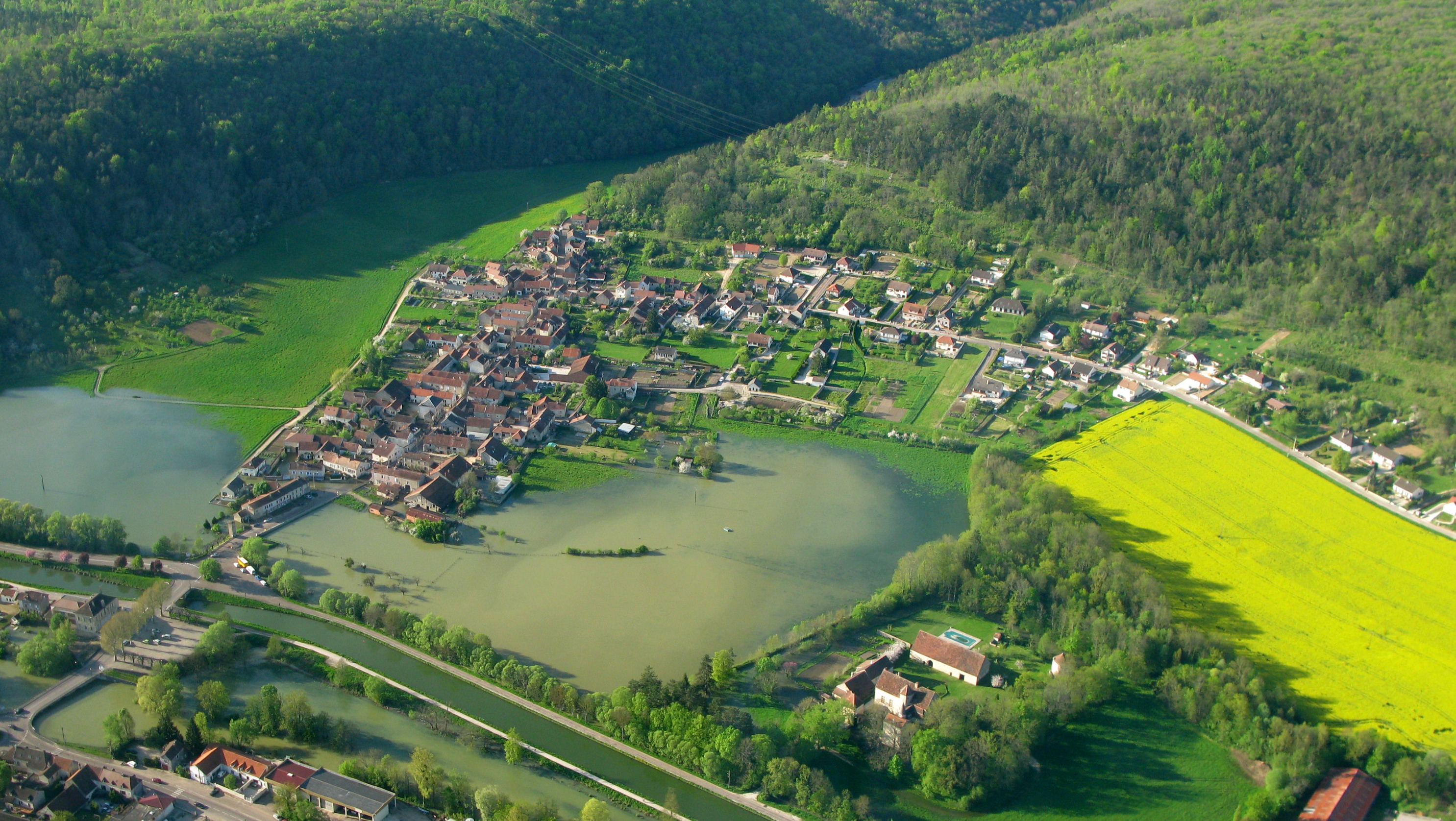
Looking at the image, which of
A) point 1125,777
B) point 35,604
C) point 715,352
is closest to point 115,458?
point 35,604

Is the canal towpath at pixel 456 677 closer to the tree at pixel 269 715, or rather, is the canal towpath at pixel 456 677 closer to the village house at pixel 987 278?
the tree at pixel 269 715

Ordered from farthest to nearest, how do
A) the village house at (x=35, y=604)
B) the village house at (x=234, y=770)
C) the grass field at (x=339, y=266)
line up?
the grass field at (x=339, y=266) → the village house at (x=35, y=604) → the village house at (x=234, y=770)

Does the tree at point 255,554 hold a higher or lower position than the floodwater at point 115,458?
higher

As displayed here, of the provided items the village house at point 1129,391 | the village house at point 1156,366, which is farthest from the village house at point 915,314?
the village house at point 1156,366

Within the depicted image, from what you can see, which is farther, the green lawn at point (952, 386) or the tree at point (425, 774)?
the green lawn at point (952, 386)

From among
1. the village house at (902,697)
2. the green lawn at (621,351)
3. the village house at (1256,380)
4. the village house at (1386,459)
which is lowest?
the village house at (902,697)

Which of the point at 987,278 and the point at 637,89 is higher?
the point at 637,89

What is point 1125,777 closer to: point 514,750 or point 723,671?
point 723,671

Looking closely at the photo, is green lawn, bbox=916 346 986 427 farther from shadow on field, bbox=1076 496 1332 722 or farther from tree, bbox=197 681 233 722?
tree, bbox=197 681 233 722
